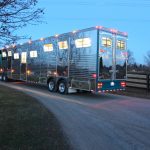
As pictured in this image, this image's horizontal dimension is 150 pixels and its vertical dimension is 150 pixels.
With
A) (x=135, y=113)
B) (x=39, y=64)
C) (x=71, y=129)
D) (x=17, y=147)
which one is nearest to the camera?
(x=17, y=147)

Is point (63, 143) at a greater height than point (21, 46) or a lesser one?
lesser

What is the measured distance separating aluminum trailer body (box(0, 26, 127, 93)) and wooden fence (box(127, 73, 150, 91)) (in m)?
3.71

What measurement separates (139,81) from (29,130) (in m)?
13.9

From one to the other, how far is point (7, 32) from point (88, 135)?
10.1 feet

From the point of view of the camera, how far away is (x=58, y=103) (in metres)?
13.0

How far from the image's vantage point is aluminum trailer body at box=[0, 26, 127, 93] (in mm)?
14477

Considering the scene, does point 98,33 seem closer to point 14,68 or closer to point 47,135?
point 47,135

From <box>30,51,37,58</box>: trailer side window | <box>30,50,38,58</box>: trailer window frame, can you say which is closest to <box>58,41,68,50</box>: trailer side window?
<box>30,50,38,58</box>: trailer window frame

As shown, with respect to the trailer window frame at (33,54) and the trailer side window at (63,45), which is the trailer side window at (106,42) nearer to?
the trailer side window at (63,45)

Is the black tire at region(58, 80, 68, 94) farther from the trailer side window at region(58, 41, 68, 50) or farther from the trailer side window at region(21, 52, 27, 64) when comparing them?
the trailer side window at region(21, 52, 27, 64)

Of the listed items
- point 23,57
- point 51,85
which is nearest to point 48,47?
point 51,85

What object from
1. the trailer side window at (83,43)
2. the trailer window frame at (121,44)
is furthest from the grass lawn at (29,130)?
the trailer window frame at (121,44)

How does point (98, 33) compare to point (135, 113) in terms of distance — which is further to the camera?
point (98, 33)

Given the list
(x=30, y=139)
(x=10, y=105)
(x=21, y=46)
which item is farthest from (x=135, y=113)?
(x=21, y=46)
